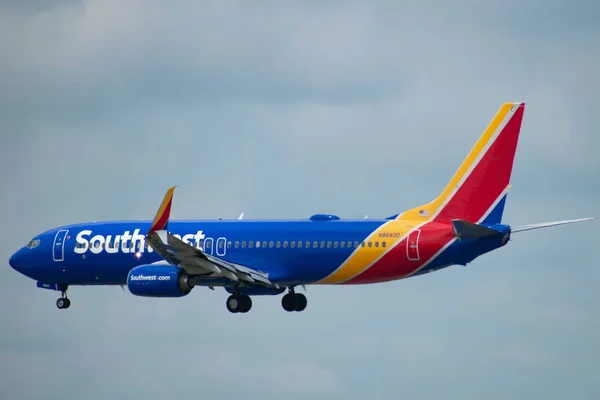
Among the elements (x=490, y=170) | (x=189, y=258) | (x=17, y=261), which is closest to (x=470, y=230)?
(x=490, y=170)

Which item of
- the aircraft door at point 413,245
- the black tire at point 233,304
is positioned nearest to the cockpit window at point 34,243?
the black tire at point 233,304

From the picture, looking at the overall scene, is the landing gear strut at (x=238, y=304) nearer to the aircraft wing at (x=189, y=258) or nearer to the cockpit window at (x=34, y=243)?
the aircraft wing at (x=189, y=258)

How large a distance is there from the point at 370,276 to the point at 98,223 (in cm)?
1576

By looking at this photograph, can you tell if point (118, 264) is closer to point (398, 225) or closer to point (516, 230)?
point (398, 225)

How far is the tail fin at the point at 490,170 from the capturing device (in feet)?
204

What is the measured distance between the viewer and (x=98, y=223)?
72.8m

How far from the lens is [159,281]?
66.0 meters

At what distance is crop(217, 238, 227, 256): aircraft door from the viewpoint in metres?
68.8

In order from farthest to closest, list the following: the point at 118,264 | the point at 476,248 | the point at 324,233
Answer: the point at 118,264, the point at 324,233, the point at 476,248

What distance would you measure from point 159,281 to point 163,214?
4744 mm

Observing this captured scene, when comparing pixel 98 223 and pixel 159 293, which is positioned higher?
pixel 98 223

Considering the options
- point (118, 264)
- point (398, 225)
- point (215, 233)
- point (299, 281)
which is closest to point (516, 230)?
point (398, 225)

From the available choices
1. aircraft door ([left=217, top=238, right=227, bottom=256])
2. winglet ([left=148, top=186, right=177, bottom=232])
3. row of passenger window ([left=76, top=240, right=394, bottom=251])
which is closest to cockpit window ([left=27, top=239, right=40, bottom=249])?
row of passenger window ([left=76, top=240, right=394, bottom=251])

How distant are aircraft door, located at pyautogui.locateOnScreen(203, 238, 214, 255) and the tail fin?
12.9 m
